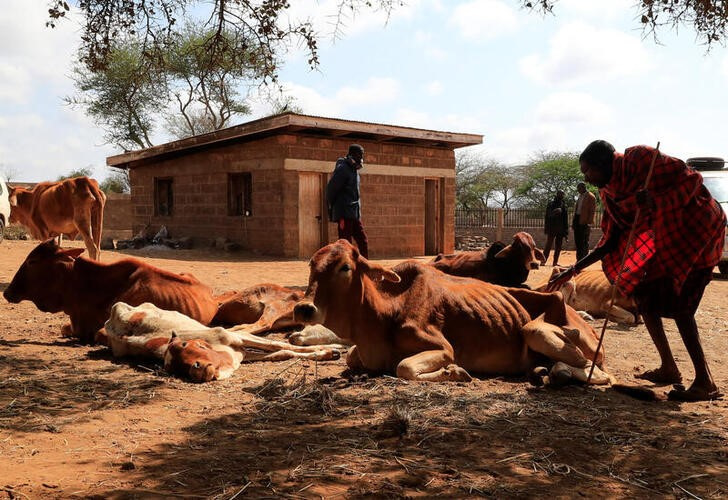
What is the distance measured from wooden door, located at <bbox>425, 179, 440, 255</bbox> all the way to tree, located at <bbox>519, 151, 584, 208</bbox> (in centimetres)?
1967

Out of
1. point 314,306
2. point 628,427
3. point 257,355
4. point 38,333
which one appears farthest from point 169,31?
point 628,427

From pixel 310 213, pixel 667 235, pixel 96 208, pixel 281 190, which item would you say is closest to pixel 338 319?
pixel 667 235

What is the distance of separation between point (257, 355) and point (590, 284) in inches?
189

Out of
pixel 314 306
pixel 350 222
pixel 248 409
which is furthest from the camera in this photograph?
pixel 350 222

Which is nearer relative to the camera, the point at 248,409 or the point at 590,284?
the point at 248,409

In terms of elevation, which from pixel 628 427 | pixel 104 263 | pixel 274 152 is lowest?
pixel 628 427

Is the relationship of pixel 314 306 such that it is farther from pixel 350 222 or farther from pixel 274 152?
pixel 274 152

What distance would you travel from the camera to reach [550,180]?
41188mm

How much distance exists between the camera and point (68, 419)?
3879mm

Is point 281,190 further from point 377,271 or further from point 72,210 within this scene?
point 377,271

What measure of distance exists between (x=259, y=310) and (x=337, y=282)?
2.36 metres

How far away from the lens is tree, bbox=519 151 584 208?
39.9 meters

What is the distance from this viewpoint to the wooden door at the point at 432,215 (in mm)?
20609

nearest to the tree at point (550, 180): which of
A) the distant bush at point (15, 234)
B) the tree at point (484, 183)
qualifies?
the tree at point (484, 183)
